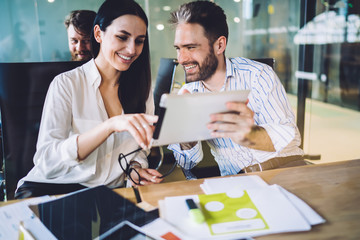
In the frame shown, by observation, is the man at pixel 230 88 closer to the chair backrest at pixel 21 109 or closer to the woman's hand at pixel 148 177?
the woman's hand at pixel 148 177

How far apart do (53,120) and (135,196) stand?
52 cm

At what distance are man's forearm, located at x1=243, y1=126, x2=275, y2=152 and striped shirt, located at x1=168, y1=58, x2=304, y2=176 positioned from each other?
144 millimetres

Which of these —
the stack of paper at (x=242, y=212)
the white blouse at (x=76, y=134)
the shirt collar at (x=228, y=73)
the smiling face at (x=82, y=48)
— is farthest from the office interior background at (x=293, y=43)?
the stack of paper at (x=242, y=212)

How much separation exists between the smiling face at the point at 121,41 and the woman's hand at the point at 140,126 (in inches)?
19.1

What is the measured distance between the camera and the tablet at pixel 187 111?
74 cm

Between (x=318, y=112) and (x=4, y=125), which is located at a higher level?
(x=4, y=125)

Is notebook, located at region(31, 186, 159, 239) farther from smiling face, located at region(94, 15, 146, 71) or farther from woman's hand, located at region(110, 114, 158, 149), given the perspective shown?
smiling face, located at region(94, 15, 146, 71)

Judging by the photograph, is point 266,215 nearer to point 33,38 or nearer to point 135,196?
point 135,196

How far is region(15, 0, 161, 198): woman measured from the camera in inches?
44.8

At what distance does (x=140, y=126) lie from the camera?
2.89 ft

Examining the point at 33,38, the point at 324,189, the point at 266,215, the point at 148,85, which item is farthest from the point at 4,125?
the point at 33,38

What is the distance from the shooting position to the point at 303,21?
3045 millimetres

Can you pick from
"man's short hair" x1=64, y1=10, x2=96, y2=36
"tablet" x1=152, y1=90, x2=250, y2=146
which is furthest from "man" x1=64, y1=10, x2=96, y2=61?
"tablet" x1=152, y1=90, x2=250, y2=146

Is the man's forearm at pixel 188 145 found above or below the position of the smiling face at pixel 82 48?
below
